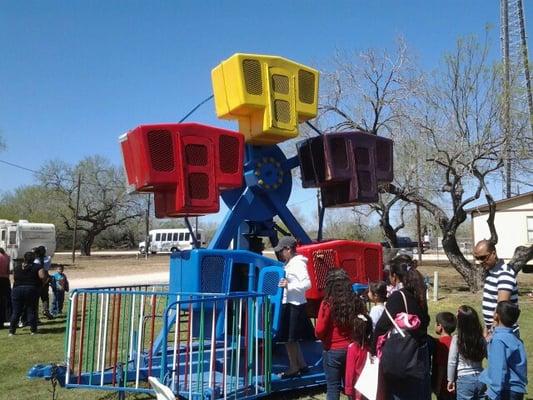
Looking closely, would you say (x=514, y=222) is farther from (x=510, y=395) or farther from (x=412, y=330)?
(x=412, y=330)

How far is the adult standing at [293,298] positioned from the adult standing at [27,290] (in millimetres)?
5899

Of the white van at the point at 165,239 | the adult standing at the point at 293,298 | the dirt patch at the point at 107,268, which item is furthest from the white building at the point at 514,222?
the white van at the point at 165,239

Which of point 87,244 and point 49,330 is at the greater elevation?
point 87,244

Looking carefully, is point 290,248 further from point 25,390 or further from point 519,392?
point 25,390

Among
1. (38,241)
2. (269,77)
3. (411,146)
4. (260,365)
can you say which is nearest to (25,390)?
(260,365)

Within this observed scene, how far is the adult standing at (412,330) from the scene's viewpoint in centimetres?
402

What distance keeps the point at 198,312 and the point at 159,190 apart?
1.31m

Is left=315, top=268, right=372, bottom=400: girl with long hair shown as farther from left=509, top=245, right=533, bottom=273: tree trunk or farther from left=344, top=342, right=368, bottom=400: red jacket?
left=509, top=245, right=533, bottom=273: tree trunk

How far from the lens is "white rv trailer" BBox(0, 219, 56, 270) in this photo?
27.7 meters

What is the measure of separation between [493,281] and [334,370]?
1.48 meters

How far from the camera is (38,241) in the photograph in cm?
2856

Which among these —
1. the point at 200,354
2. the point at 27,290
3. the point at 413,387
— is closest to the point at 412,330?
the point at 413,387

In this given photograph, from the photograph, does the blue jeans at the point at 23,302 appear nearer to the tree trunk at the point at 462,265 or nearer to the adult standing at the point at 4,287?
the adult standing at the point at 4,287

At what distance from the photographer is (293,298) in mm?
5793
